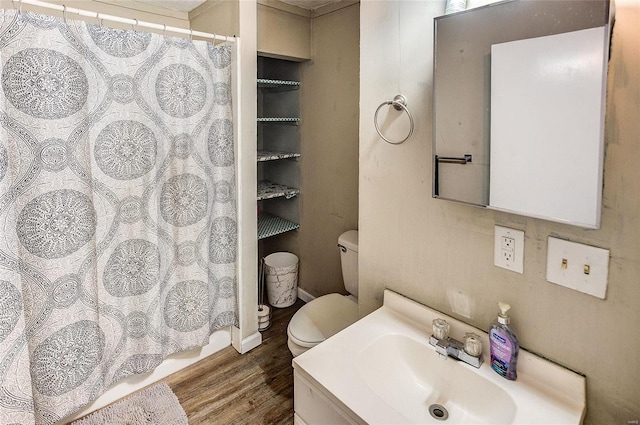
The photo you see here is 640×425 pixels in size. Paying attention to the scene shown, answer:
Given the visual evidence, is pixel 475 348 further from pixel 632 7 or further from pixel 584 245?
pixel 632 7

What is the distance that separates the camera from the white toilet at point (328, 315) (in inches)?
73.3

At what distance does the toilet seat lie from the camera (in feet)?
6.08

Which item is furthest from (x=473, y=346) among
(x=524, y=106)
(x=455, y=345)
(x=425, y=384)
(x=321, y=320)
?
(x=321, y=320)

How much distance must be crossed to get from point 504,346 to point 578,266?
0.30 m

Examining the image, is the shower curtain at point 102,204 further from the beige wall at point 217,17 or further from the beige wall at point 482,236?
the beige wall at point 482,236

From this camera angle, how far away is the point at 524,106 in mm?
947

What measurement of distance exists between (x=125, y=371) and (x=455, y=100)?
1.97 meters

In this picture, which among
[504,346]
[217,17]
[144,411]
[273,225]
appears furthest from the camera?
[273,225]

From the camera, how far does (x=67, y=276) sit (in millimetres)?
1632

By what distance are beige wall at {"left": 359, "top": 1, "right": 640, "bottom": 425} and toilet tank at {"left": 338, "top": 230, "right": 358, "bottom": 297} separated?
0.67 metres

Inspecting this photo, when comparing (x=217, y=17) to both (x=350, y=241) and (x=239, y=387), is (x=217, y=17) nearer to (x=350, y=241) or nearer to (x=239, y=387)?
(x=350, y=241)

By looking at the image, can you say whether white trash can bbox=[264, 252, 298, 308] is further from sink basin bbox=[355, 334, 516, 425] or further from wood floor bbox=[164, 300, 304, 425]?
sink basin bbox=[355, 334, 516, 425]

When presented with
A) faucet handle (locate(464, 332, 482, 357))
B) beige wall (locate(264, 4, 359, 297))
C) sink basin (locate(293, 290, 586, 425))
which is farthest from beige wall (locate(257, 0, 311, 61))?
faucet handle (locate(464, 332, 482, 357))

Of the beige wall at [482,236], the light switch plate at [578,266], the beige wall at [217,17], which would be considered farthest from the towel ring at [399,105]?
the beige wall at [217,17]
